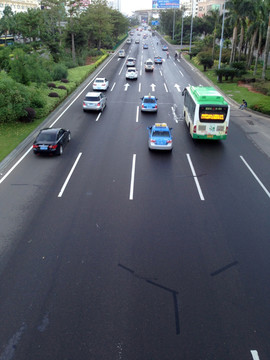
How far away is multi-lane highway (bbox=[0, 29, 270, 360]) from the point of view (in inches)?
325

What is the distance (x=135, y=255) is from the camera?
37.7 ft

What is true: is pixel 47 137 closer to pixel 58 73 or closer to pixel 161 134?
pixel 161 134

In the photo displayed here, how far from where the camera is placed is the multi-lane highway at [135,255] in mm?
8250

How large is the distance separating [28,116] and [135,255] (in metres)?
19.4

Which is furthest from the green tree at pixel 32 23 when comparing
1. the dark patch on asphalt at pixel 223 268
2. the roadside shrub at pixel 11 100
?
the dark patch on asphalt at pixel 223 268

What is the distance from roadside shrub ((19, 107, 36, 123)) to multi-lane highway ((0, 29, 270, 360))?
23.2 feet

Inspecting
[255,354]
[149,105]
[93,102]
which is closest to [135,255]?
[255,354]

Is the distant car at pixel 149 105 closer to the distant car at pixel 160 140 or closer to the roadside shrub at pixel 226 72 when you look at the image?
the distant car at pixel 160 140

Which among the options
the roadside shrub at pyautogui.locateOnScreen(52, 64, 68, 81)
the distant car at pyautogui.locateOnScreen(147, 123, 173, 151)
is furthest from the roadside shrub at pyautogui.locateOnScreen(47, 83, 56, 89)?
the distant car at pyautogui.locateOnScreen(147, 123, 173, 151)

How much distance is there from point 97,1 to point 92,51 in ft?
55.2

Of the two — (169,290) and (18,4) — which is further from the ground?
(18,4)

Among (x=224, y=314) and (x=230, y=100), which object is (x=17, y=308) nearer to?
(x=224, y=314)

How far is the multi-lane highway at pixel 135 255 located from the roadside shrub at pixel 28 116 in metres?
7.06

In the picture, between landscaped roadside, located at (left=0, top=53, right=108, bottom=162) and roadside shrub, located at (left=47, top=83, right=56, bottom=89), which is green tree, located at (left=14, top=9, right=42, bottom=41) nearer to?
landscaped roadside, located at (left=0, top=53, right=108, bottom=162)
